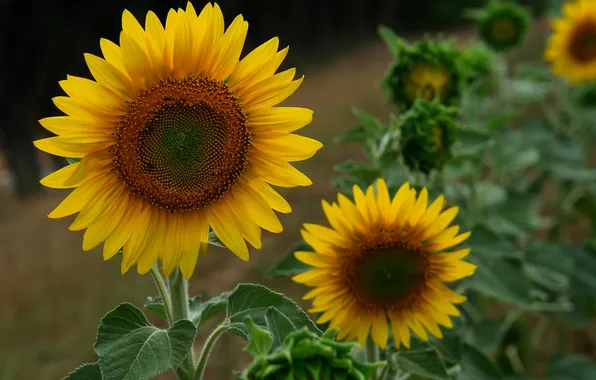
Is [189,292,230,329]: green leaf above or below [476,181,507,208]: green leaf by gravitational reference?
above

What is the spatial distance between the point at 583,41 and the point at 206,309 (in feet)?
3.77

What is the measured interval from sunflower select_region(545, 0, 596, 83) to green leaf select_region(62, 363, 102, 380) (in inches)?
46.6

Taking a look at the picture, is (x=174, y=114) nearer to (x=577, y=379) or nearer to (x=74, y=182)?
(x=74, y=182)

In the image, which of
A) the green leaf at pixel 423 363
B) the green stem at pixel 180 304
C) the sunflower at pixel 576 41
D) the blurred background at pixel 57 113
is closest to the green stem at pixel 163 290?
the green stem at pixel 180 304

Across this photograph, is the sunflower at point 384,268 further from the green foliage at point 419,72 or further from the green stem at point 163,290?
the green foliage at point 419,72

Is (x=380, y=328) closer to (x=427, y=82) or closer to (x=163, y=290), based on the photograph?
(x=163, y=290)

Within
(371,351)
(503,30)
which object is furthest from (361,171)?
(503,30)

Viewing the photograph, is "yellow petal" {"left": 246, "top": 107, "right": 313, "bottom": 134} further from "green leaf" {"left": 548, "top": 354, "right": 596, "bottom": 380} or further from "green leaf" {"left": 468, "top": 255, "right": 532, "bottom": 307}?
"green leaf" {"left": 548, "top": 354, "right": 596, "bottom": 380}

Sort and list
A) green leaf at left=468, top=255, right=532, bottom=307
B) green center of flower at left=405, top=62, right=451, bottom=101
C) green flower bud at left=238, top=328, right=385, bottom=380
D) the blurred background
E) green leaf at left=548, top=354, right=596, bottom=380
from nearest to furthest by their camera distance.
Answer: green flower bud at left=238, top=328, right=385, bottom=380 < green center of flower at left=405, top=62, right=451, bottom=101 < green leaf at left=468, top=255, right=532, bottom=307 < green leaf at left=548, top=354, right=596, bottom=380 < the blurred background

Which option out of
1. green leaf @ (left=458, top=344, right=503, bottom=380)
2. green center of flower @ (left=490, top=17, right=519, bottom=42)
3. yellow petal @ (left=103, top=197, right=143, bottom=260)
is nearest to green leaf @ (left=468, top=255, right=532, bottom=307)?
green leaf @ (left=458, top=344, right=503, bottom=380)

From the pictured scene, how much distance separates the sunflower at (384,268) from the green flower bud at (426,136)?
0.11 metres

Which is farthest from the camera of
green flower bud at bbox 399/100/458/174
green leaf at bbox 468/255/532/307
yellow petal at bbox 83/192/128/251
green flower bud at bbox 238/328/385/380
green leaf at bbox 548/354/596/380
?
green leaf at bbox 548/354/596/380

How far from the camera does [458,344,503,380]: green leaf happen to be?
0.92 meters

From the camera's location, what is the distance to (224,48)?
53 cm
